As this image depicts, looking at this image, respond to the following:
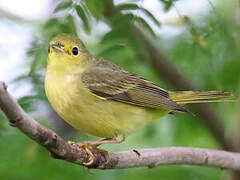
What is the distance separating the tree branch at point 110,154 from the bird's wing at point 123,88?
0.41 metres

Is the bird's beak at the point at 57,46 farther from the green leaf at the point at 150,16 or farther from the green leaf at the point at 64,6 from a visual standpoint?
the green leaf at the point at 150,16

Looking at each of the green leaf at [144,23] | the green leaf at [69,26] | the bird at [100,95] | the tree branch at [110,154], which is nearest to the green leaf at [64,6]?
the green leaf at [69,26]

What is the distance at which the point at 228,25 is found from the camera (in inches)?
203

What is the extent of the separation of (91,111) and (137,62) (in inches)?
65.7

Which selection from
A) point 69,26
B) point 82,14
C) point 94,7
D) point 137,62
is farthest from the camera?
point 137,62

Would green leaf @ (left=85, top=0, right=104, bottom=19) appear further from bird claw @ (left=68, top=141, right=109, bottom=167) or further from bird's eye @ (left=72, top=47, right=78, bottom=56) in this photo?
bird claw @ (left=68, top=141, right=109, bottom=167)

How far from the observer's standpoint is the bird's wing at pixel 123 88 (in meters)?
4.56

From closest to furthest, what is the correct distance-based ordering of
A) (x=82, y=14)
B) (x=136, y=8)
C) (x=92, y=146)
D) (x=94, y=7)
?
1. (x=92, y=146)
2. (x=94, y=7)
3. (x=82, y=14)
4. (x=136, y=8)

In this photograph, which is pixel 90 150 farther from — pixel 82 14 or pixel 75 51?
pixel 75 51

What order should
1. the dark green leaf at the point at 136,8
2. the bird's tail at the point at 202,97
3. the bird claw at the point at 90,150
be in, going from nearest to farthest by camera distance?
the bird claw at the point at 90,150 < the dark green leaf at the point at 136,8 < the bird's tail at the point at 202,97

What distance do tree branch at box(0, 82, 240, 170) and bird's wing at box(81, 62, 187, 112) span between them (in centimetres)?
41

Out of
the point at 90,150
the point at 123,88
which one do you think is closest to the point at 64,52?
the point at 123,88

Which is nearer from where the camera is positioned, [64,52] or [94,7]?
[94,7]

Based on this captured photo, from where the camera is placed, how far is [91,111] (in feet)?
13.8
